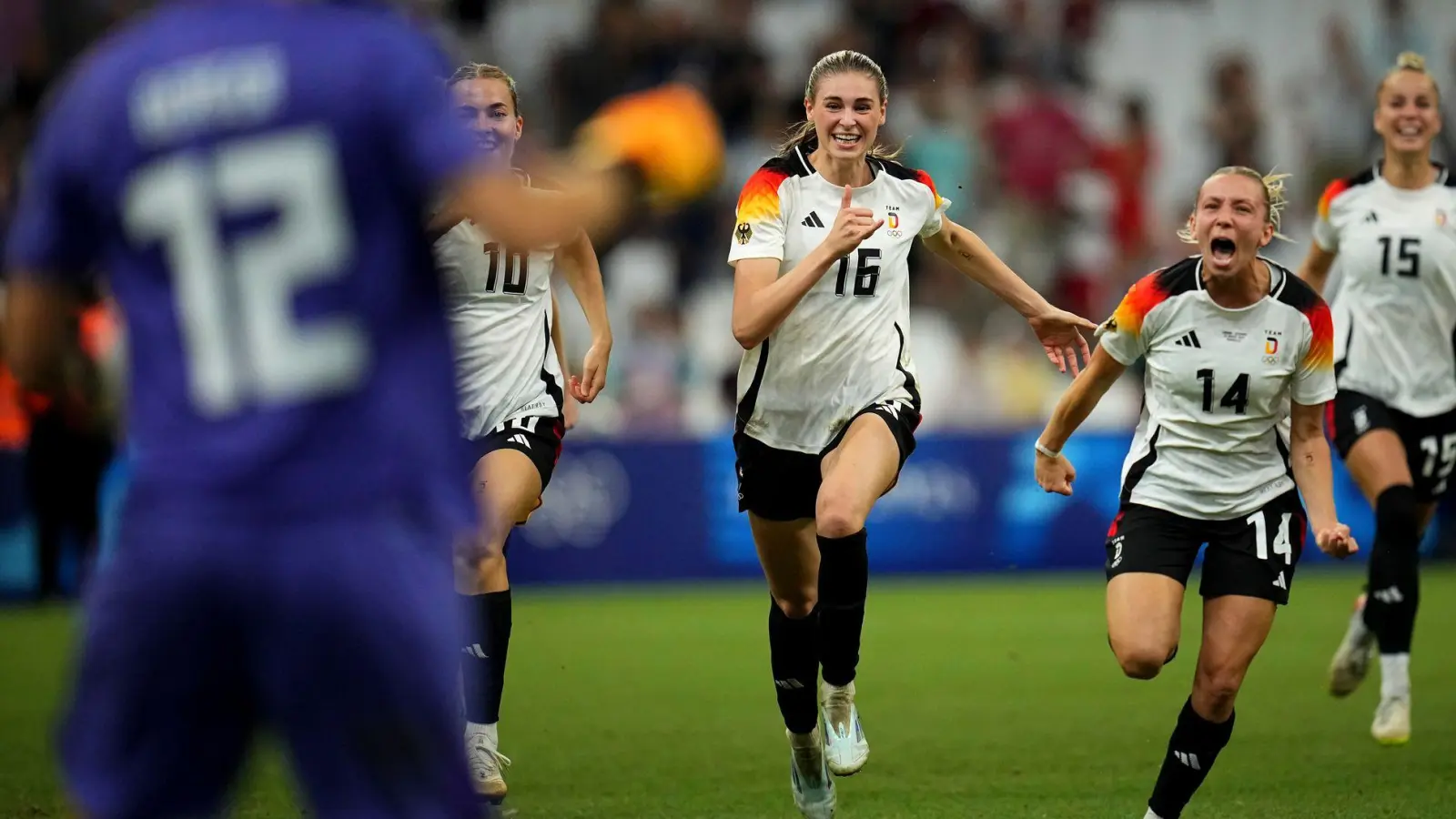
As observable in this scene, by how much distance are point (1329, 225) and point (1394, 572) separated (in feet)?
5.90

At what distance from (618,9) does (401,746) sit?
51.5ft

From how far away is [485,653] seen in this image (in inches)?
285

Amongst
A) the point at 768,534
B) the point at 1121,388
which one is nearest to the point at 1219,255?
the point at 768,534

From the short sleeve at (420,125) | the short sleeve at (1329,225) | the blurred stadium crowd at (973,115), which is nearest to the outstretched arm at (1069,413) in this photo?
the short sleeve at (1329,225)

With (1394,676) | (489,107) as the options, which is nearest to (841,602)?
(489,107)

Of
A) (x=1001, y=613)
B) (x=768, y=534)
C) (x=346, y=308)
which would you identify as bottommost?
(x=1001, y=613)

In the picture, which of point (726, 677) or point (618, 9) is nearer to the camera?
point (726, 677)

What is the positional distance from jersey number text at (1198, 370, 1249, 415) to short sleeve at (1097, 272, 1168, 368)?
0.80ft

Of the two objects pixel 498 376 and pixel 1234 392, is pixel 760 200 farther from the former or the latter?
pixel 1234 392

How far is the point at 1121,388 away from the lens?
17469mm

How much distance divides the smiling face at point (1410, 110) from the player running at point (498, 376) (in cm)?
418

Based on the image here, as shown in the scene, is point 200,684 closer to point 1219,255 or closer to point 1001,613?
point 1219,255

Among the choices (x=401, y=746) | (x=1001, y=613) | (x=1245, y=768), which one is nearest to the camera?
(x=401, y=746)

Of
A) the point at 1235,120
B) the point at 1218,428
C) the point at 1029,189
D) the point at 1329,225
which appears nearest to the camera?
the point at 1218,428
